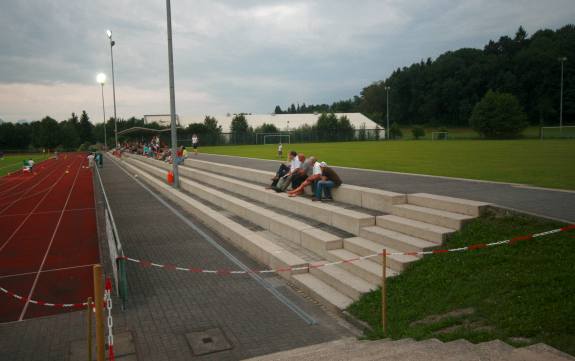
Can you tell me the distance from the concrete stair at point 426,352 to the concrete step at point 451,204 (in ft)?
11.7

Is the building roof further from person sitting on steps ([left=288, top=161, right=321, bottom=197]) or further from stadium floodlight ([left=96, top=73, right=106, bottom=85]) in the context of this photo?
person sitting on steps ([left=288, top=161, right=321, bottom=197])

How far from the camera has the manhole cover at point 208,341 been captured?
567cm

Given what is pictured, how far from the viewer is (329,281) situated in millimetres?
7648

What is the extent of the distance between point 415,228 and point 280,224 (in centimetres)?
367

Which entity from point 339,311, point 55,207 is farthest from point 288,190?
point 55,207

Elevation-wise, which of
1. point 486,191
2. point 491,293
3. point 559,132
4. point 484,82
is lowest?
point 491,293

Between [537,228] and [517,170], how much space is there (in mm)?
9462

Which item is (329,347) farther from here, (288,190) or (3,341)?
(288,190)

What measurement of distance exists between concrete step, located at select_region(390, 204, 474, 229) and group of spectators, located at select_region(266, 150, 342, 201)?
2622 mm

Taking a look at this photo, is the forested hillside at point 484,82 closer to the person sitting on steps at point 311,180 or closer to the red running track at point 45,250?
→ the person sitting on steps at point 311,180

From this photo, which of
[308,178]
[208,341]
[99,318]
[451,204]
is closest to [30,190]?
[308,178]

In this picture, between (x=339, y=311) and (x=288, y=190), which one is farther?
(x=288, y=190)

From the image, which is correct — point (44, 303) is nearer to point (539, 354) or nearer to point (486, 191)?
point (539, 354)

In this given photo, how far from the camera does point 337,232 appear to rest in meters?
9.45
